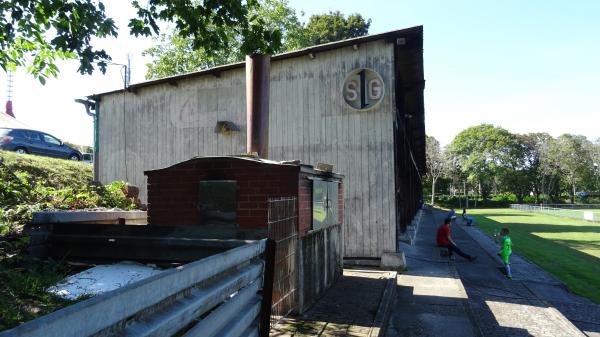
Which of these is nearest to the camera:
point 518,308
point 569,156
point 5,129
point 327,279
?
point 327,279

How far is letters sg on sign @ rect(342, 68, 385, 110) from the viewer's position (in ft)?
34.1

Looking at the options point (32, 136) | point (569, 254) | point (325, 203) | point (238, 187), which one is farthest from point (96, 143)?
point (569, 254)

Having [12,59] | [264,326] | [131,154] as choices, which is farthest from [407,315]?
[131,154]

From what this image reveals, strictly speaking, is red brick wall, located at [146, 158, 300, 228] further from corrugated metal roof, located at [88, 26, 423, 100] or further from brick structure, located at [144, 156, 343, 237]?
corrugated metal roof, located at [88, 26, 423, 100]

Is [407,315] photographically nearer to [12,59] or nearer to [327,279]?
[327,279]

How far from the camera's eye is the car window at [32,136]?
1697 cm

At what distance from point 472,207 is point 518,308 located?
210 feet

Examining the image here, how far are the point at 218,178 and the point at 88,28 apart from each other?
2.81 m

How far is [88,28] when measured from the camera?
5.83 metres

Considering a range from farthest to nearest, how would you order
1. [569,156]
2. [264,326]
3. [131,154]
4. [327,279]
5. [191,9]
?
[569,156], [131,154], [327,279], [191,9], [264,326]

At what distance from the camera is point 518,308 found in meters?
8.42

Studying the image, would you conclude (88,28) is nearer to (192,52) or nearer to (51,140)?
(51,140)

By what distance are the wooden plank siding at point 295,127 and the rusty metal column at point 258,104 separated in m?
3.66

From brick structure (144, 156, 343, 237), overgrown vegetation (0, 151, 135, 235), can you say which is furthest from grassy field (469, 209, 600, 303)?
overgrown vegetation (0, 151, 135, 235)
